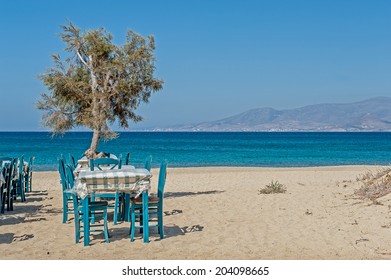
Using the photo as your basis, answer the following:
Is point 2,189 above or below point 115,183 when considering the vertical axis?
below

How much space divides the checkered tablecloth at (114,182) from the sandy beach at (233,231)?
0.75 metres

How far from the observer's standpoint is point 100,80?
44.1ft

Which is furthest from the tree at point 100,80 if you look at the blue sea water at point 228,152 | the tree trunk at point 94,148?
the blue sea water at point 228,152

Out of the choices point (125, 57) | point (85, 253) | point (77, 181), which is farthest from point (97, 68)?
point (85, 253)

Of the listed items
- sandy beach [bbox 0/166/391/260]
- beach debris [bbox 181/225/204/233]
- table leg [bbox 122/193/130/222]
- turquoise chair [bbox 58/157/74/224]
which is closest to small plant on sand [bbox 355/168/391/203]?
sandy beach [bbox 0/166/391/260]

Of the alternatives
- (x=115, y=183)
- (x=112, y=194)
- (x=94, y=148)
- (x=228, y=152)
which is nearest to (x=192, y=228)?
(x=112, y=194)

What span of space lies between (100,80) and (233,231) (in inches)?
229

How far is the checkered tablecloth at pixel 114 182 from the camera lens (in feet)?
26.7

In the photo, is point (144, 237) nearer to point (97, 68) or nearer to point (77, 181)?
point (77, 181)

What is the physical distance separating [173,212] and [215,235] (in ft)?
8.90

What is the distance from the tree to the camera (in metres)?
13.3

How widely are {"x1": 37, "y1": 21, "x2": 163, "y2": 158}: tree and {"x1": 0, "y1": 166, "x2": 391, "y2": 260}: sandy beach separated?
7.11 feet

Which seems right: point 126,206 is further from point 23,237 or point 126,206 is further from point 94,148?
point 94,148

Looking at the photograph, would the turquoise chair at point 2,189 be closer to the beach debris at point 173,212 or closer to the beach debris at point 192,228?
the beach debris at point 173,212
